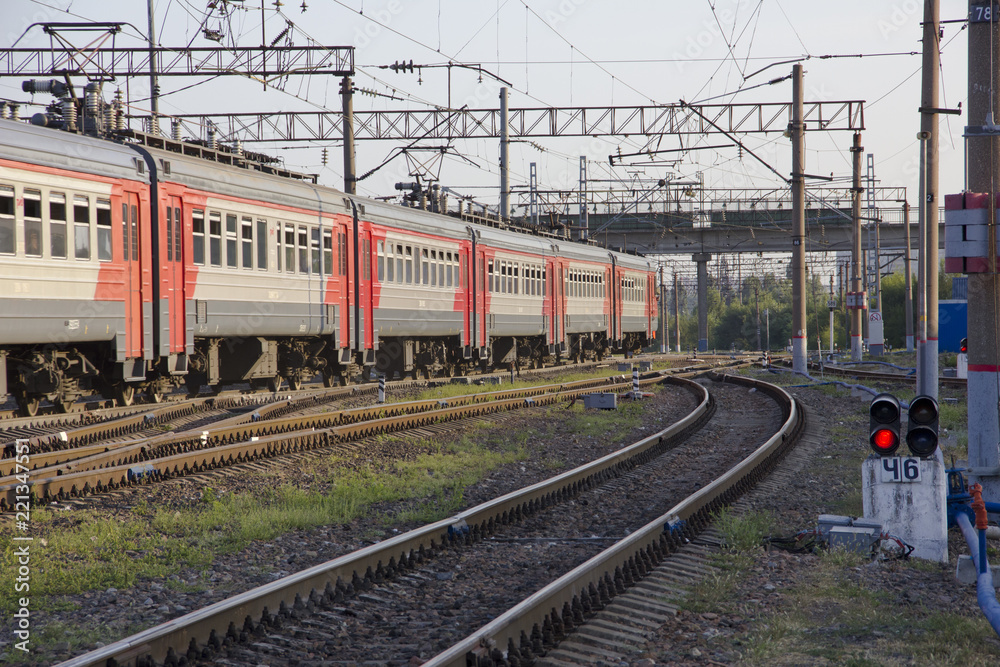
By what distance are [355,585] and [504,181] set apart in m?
26.2

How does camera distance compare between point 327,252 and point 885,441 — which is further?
point 327,252

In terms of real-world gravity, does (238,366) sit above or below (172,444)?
above

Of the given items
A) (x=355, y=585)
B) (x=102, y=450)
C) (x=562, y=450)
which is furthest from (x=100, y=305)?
(x=355, y=585)

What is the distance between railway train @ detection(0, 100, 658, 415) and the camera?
12.2 metres

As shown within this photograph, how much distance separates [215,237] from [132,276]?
7.05ft

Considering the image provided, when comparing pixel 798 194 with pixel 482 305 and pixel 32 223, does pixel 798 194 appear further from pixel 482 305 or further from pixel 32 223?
pixel 32 223

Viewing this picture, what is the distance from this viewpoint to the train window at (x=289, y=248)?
56.9 ft

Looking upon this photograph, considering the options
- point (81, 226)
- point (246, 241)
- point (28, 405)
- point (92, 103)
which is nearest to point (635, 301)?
point (246, 241)

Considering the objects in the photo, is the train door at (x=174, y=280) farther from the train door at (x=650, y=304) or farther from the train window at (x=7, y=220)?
the train door at (x=650, y=304)

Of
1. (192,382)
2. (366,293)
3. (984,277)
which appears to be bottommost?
(192,382)

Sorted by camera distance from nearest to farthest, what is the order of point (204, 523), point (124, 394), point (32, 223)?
point (204, 523), point (32, 223), point (124, 394)

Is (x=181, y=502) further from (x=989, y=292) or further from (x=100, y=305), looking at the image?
(x=989, y=292)

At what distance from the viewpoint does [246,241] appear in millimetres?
16312

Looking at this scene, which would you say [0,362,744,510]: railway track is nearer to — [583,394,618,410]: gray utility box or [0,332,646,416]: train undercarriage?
[0,332,646,416]: train undercarriage
